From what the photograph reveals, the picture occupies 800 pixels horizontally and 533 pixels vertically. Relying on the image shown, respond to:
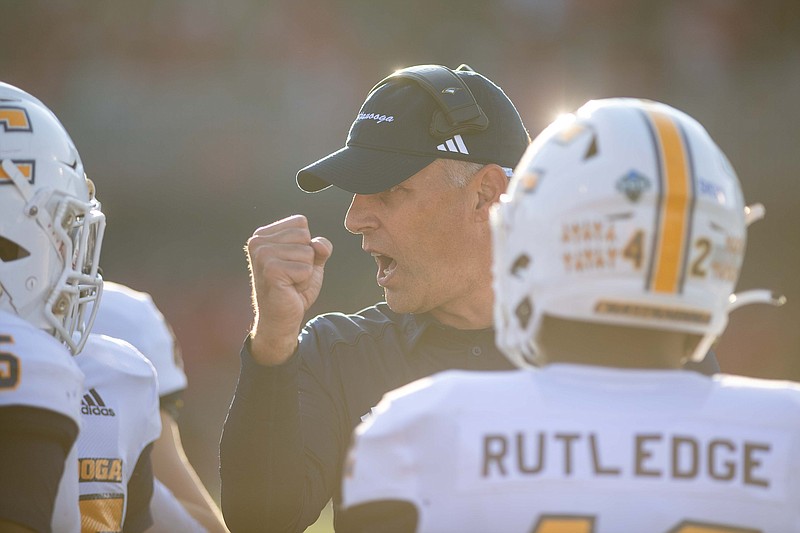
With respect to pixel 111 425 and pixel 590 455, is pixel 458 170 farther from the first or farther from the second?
pixel 590 455

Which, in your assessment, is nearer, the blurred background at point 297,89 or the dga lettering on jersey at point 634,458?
the dga lettering on jersey at point 634,458

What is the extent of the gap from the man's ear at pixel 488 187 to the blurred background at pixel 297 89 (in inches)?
325

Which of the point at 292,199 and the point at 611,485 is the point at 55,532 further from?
the point at 292,199

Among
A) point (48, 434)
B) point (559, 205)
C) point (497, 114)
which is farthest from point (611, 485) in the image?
point (497, 114)

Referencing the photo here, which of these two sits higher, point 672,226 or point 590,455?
point 672,226

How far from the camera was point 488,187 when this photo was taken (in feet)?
9.62

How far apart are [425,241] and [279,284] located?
1.94 ft

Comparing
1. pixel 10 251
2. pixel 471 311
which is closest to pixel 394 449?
pixel 10 251

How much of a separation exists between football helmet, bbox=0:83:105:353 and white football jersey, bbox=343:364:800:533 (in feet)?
3.06

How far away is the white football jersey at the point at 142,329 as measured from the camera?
11.9 ft

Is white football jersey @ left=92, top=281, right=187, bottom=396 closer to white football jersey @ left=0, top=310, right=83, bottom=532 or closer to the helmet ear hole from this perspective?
the helmet ear hole

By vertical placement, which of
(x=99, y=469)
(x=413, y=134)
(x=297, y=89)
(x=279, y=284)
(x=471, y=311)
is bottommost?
(x=297, y=89)

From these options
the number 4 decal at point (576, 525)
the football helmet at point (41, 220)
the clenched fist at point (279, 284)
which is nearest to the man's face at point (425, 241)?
the clenched fist at point (279, 284)

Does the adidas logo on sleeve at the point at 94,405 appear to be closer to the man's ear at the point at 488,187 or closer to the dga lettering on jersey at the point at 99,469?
the dga lettering on jersey at the point at 99,469
